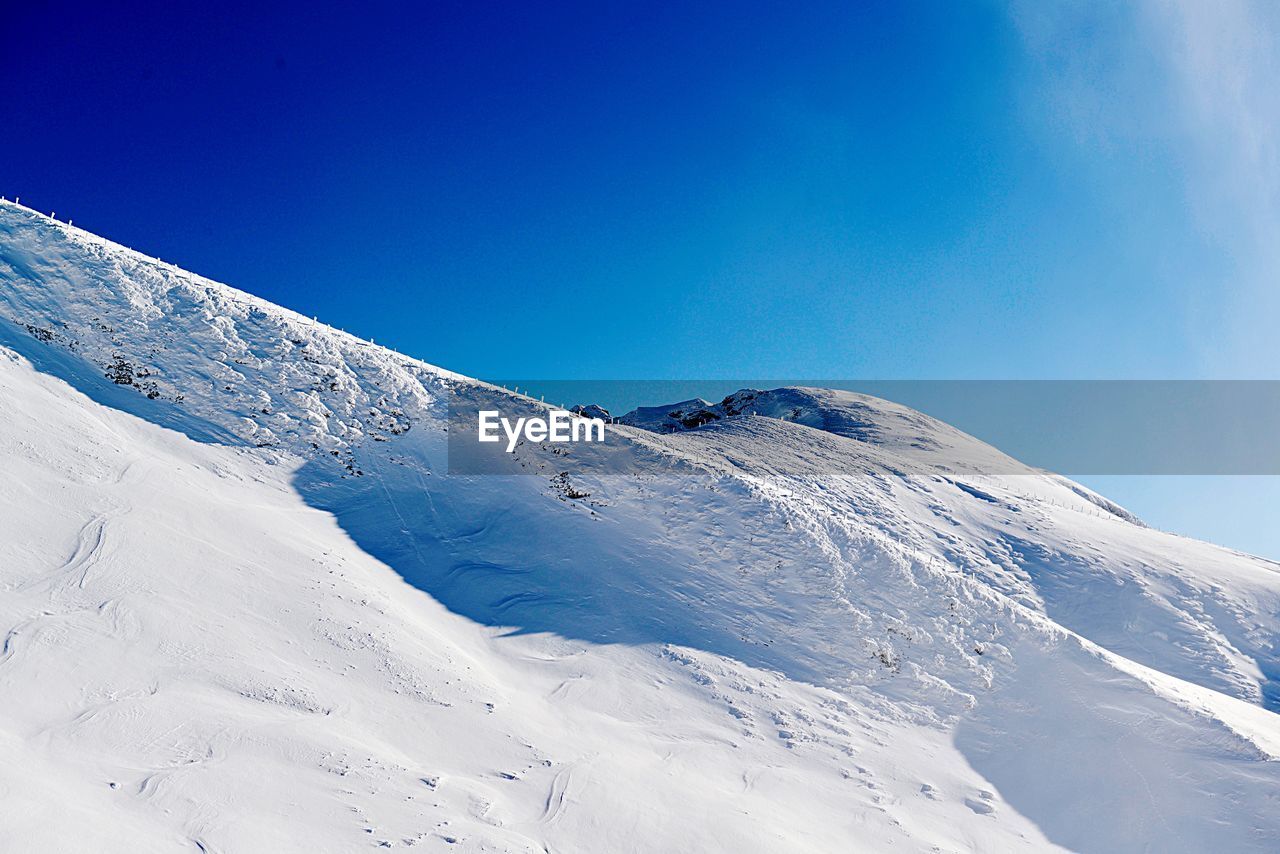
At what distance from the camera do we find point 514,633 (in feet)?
49.6

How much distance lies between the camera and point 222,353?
21.3m

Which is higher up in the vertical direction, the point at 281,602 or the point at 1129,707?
the point at 1129,707

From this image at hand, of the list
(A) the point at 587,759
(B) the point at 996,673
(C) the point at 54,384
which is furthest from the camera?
(C) the point at 54,384

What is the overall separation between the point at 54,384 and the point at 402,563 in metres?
9.28

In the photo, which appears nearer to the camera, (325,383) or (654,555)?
(654,555)

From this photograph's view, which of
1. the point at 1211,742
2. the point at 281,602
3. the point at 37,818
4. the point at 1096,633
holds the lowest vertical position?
the point at 37,818

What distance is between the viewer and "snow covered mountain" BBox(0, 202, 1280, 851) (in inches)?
379

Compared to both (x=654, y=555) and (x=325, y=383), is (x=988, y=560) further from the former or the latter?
(x=325, y=383)

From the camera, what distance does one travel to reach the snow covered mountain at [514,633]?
31.6ft

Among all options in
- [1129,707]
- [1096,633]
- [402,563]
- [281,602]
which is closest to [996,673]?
[1129,707]

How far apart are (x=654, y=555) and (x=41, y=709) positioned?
11.5 meters

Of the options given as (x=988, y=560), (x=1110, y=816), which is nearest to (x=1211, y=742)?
(x=1110, y=816)

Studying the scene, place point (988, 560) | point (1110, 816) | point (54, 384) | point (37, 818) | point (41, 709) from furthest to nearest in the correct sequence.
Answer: point (988, 560) < point (54, 384) < point (1110, 816) < point (41, 709) < point (37, 818)

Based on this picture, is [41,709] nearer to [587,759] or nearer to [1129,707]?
[587,759]
